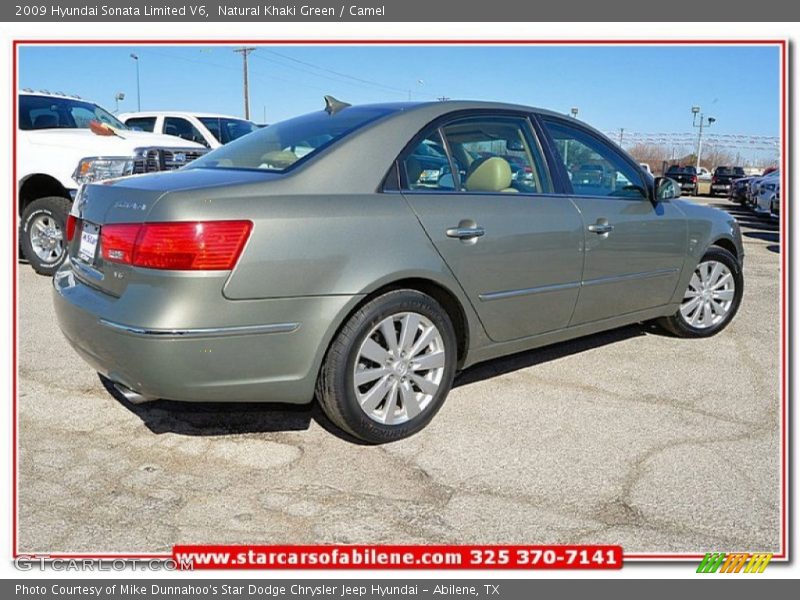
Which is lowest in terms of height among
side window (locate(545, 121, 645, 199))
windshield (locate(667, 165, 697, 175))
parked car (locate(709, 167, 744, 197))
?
side window (locate(545, 121, 645, 199))

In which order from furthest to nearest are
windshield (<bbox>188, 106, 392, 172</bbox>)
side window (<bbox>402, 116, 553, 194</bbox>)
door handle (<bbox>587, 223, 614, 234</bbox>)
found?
door handle (<bbox>587, 223, 614, 234</bbox>) < side window (<bbox>402, 116, 553, 194</bbox>) < windshield (<bbox>188, 106, 392, 172</bbox>)

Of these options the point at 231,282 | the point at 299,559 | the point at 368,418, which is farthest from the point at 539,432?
the point at 231,282

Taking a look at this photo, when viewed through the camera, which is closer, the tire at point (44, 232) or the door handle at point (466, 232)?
the door handle at point (466, 232)

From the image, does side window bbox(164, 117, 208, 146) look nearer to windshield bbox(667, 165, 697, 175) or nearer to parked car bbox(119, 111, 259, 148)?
parked car bbox(119, 111, 259, 148)

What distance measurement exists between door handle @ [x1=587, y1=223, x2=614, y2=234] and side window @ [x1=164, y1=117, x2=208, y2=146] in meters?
8.72

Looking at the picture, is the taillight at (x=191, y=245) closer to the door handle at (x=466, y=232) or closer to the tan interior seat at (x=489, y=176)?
the door handle at (x=466, y=232)

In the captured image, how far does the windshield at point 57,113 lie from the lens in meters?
7.67

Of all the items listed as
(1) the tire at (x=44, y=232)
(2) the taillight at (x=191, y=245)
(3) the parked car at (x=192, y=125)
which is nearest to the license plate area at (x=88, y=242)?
(2) the taillight at (x=191, y=245)

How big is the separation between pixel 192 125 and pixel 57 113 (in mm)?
3699

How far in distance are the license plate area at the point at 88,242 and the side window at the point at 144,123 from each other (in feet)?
29.6

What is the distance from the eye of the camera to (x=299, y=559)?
2543 mm

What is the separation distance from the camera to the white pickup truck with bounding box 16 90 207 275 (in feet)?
23.6

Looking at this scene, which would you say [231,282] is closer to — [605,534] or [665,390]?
[605,534]

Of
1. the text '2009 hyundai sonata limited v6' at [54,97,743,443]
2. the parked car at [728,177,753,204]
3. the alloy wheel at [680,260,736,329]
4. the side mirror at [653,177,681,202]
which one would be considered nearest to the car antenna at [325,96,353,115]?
the text '2009 hyundai sonata limited v6' at [54,97,743,443]
